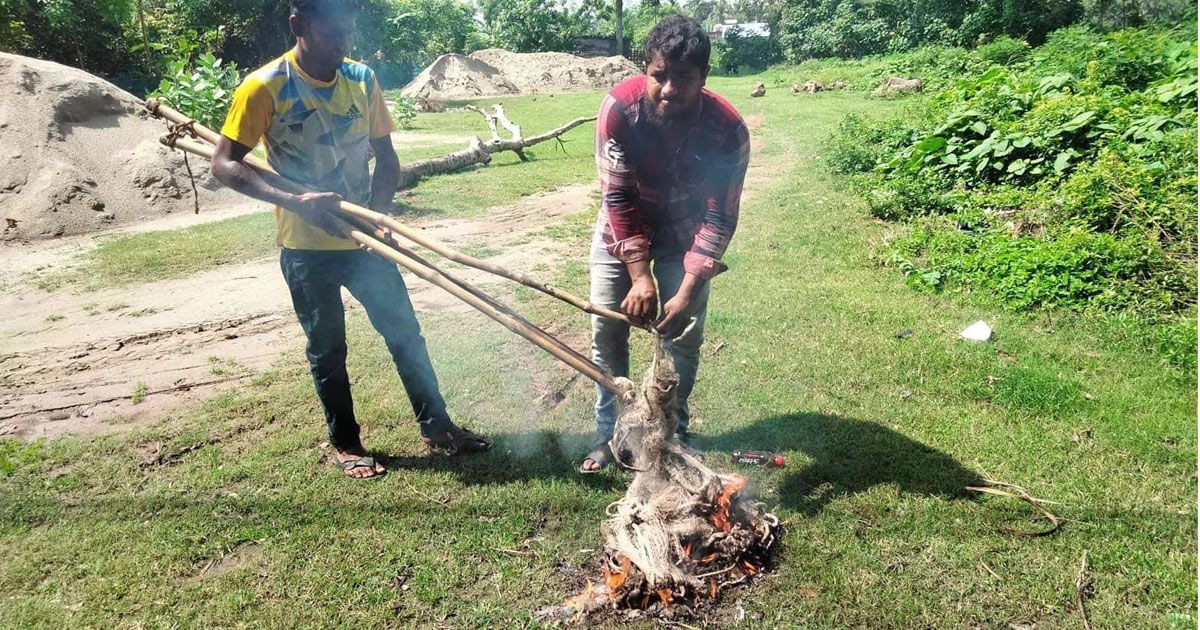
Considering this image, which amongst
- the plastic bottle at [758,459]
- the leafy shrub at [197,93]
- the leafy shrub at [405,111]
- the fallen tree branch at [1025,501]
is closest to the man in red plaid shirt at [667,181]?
the plastic bottle at [758,459]

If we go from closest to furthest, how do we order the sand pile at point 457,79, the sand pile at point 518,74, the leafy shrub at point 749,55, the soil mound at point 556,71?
1. the sand pile at point 457,79
2. the sand pile at point 518,74
3. the soil mound at point 556,71
4. the leafy shrub at point 749,55

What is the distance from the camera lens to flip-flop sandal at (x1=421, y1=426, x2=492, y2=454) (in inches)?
142

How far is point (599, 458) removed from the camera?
3.39m

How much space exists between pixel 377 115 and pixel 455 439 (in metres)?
1.59

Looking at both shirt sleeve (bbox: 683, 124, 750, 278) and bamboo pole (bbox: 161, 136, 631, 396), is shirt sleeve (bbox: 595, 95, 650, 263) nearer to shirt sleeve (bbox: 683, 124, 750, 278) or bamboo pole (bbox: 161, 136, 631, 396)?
shirt sleeve (bbox: 683, 124, 750, 278)

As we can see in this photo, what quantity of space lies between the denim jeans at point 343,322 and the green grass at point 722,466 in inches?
11.4

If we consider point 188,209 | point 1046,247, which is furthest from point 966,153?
point 188,209

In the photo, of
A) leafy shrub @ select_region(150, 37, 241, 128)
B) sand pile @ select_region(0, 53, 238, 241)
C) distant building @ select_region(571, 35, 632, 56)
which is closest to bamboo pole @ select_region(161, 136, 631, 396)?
sand pile @ select_region(0, 53, 238, 241)

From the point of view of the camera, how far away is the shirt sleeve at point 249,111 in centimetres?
278

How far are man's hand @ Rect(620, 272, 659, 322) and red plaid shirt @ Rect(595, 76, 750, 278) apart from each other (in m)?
0.10

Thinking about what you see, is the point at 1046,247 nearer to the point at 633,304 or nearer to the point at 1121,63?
the point at 633,304

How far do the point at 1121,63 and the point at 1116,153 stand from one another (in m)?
4.35

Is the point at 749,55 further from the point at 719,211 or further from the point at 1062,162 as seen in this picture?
the point at 719,211

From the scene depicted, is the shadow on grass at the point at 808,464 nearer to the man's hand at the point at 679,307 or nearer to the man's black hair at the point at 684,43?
the man's hand at the point at 679,307
